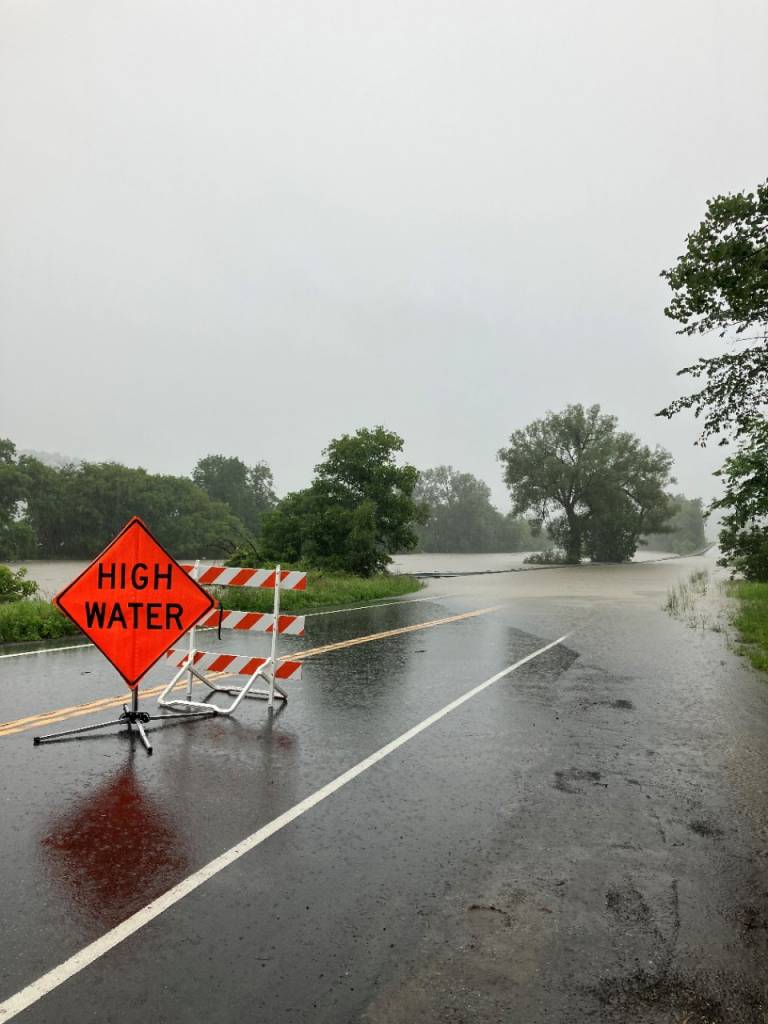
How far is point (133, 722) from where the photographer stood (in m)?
7.28

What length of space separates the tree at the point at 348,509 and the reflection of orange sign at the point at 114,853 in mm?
28417

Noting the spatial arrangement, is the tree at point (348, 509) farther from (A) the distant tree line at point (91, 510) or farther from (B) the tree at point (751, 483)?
(A) the distant tree line at point (91, 510)

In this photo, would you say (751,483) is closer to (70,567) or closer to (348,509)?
(348,509)

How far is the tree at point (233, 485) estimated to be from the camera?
90.4 meters

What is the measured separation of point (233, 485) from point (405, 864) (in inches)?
3545

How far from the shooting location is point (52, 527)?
61.7 m

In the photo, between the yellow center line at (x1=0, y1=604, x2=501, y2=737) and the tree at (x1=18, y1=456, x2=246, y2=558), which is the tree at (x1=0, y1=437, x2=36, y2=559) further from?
the yellow center line at (x1=0, y1=604, x2=501, y2=737)

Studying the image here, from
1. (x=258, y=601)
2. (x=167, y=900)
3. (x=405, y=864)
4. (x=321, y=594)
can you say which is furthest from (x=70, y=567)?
(x=405, y=864)

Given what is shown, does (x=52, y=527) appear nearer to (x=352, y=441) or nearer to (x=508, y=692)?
(x=352, y=441)

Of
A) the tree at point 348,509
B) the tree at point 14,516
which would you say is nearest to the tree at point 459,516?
the tree at point 14,516

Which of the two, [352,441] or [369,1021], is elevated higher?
[352,441]

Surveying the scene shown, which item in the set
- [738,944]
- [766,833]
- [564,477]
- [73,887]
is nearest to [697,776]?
[766,833]

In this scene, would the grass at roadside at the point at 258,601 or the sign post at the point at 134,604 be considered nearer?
the sign post at the point at 134,604

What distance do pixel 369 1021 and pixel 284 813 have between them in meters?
2.28
